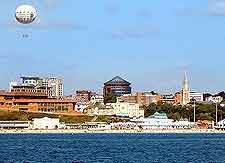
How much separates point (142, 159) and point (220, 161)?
6.78 meters

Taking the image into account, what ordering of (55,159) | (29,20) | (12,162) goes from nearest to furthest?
(29,20) → (12,162) → (55,159)

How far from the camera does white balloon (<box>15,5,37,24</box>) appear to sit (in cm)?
5309

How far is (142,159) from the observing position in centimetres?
6931

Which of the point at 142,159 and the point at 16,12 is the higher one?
the point at 16,12

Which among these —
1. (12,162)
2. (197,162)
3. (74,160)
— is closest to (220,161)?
(197,162)

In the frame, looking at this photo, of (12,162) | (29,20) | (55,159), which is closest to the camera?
(29,20)

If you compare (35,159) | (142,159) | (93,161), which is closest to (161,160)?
(142,159)

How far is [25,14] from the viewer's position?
53281 millimetres

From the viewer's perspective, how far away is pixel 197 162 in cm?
6562

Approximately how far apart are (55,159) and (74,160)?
7.90ft

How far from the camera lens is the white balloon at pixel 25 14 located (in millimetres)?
53094

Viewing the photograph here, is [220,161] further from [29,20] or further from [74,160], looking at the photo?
[29,20]

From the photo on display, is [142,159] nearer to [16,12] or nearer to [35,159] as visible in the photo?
[35,159]

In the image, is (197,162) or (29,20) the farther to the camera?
(197,162)
